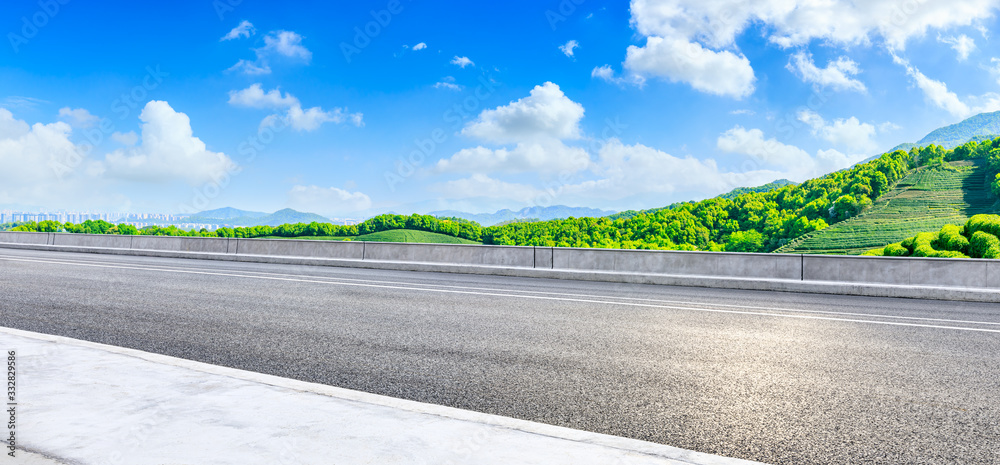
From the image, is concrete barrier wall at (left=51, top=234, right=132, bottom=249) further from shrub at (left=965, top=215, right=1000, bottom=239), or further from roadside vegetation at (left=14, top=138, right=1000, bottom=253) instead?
shrub at (left=965, top=215, right=1000, bottom=239)

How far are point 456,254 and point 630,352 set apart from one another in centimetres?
1268

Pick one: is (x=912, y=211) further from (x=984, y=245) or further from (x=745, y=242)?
(x=984, y=245)

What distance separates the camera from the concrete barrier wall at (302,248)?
20859mm

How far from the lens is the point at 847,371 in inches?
233

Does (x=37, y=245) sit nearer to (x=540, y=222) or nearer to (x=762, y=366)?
(x=762, y=366)

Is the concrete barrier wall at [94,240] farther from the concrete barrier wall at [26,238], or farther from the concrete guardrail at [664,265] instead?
the concrete guardrail at [664,265]

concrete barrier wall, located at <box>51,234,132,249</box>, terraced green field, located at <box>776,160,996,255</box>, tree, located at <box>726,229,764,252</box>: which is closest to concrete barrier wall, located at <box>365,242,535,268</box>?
concrete barrier wall, located at <box>51,234,132,249</box>

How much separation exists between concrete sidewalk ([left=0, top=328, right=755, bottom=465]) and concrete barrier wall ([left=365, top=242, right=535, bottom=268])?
43.8 ft

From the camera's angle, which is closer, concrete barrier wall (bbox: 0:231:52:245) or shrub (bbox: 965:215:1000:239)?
concrete barrier wall (bbox: 0:231:52:245)

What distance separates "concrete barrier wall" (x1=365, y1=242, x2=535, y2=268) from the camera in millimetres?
18022

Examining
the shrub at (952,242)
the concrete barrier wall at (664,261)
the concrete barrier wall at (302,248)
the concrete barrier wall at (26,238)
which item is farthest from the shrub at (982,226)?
the concrete barrier wall at (26,238)

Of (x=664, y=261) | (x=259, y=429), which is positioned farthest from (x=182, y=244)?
(x=259, y=429)

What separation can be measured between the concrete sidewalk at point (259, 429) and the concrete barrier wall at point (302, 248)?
1592 cm

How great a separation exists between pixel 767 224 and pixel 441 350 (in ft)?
493
